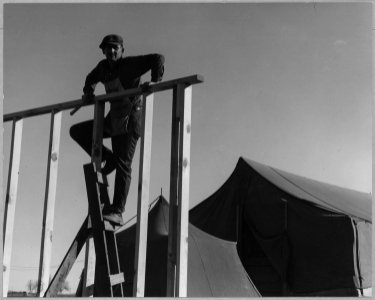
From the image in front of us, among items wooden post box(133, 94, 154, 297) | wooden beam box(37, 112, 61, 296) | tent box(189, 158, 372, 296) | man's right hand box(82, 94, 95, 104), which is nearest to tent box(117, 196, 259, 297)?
tent box(189, 158, 372, 296)

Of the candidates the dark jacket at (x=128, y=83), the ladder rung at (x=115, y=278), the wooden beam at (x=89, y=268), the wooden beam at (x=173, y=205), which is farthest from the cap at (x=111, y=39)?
the ladder rung at (x=115, y=278)

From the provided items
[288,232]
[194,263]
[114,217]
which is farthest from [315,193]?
[114,217]

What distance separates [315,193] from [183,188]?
597cm

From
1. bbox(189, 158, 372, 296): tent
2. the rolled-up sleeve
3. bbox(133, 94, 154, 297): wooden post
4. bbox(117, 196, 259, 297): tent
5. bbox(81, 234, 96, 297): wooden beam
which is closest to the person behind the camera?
bbox(133, 94, 154, 297): wooden post

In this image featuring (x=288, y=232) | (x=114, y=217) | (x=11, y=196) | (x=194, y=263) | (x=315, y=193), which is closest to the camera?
(x=114, y=217)

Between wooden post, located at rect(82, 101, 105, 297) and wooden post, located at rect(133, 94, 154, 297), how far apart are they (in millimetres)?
382

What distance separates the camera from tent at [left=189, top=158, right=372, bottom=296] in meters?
6.86

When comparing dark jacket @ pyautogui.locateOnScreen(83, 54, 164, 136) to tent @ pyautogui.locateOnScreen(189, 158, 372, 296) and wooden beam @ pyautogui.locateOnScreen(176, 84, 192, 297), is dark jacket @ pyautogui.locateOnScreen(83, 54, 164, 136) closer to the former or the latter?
wooden beam @ pyautogui.locateOnScreen(176, 84, 192, 297)

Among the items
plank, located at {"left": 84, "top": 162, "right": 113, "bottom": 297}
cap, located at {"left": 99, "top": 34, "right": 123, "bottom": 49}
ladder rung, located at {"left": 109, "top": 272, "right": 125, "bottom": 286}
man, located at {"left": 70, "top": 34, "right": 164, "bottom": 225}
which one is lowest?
ladder rung, located at {"left": 109, "top": 272, "right": 125, "bottom": 286}

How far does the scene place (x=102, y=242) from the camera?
3.17 meters

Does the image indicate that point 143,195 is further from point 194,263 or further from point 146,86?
point 194,263

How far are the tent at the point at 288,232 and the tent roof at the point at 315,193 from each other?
3 centimetres

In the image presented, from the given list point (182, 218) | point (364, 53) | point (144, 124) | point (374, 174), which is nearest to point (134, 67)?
point (144, 124)

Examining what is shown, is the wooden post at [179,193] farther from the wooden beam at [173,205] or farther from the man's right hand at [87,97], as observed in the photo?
the man's right hand at [87,97]
